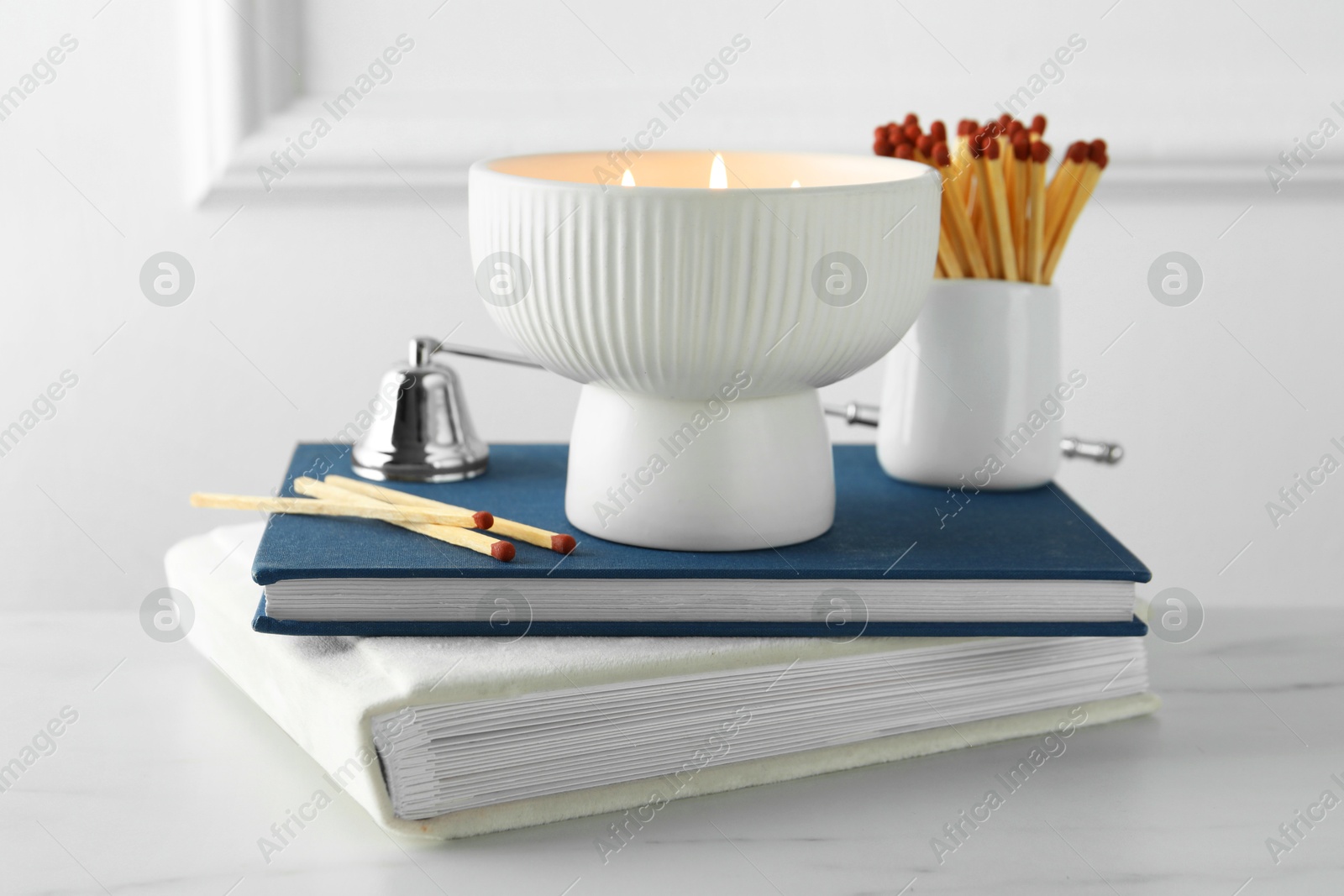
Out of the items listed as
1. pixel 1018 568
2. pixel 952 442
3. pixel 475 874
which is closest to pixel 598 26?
pixel 952 442

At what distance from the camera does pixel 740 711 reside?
0.58 metres

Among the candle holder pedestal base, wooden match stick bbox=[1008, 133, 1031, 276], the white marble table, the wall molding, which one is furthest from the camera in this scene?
the wall molding

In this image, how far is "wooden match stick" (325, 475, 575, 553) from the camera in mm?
609

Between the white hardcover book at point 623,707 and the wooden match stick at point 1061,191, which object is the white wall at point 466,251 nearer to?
the wooden match stick at point 1061,191

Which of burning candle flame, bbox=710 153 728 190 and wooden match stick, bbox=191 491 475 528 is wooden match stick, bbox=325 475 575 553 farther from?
burning candle flame, bbox=710 153 728 190

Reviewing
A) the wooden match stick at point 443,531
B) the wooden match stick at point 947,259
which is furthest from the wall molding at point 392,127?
the wooden match stick at point 443,531

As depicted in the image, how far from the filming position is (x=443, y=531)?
0.62 m

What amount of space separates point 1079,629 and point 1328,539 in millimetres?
771

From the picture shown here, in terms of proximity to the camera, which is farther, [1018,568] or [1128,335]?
[1128,335]

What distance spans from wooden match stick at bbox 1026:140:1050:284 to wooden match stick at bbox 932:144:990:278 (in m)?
0.03

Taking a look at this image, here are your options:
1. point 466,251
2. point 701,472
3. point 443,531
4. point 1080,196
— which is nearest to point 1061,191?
point 1080,196

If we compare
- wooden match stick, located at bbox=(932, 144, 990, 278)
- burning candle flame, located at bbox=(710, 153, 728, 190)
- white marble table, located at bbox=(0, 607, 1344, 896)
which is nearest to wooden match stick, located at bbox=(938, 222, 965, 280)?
wooden match stick, located at bbox=(932, 144, 990, 278)

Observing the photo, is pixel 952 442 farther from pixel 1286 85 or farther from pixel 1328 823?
pixel 1286 85

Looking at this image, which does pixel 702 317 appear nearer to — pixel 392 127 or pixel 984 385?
pixel 984 385
